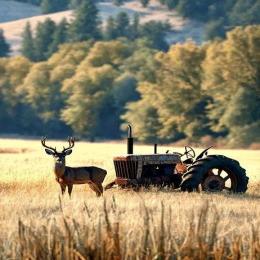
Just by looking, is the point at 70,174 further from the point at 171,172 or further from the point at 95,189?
the point at 171,172

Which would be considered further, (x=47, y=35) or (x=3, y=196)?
(x=47, y=35)

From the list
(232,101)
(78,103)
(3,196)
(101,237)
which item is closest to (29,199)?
(3,196)

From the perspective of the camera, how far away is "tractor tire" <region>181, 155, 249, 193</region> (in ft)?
77.8

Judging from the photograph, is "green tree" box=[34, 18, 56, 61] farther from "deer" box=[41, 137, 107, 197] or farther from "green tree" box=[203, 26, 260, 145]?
"deer" box=[41, 137, 107, 197]

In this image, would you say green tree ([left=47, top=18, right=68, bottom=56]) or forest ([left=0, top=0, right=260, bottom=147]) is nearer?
forest ([left=0, top=0, right=260, bottom=147])

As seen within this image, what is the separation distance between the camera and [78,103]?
11544 cm

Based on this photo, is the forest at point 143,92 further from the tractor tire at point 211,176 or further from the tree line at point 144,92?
the tractor tire at point 211,176

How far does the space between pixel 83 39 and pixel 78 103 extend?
79913 millimetres

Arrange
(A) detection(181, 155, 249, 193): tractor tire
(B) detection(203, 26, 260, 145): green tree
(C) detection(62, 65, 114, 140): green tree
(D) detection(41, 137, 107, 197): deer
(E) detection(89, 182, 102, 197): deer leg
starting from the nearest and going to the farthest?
1. (D) detection(41, 137, 107, 197): deer
2. (E) detection(89, 182, 102, 197): deer leg
3. (A) detection(181, 155, 249, 193): tractor tire
4. (B) detection(203, 26, 260, 145): green tree
5. (C) detection(62, 65, 114, 140): green tree

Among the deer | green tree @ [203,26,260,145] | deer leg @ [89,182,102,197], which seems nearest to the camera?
the deer

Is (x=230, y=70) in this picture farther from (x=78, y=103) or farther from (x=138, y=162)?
(x=138, y=162)

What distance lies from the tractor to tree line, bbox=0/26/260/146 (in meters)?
63.6

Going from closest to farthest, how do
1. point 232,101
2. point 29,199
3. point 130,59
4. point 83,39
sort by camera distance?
1. point 29,199
2. point 232,101
3. point 130,59
4. point 83,39

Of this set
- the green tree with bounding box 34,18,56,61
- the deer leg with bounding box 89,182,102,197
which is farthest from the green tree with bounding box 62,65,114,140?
the deer leg with bounding box 89,182,102,197
